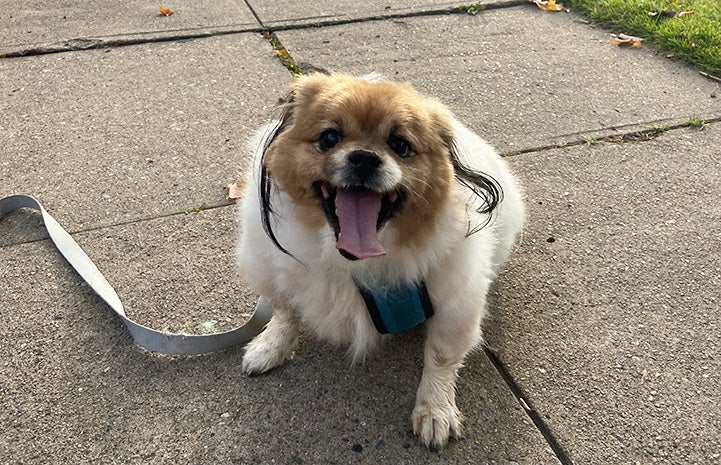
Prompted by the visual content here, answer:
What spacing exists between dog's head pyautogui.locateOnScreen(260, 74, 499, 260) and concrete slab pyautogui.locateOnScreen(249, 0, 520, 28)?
3.97 m

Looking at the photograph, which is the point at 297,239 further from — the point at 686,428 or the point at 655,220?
the point at 655,220

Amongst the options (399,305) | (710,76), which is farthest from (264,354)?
(710,76)

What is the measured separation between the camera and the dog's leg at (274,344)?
9.22 feet

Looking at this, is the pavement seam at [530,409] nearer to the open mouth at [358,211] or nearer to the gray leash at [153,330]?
the open mouth at [358,211]

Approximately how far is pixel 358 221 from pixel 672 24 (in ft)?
16.3

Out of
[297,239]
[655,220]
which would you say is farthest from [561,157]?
[297,239]

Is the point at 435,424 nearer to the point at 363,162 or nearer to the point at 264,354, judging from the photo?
the point at 264,354

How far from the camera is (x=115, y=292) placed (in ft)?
10.4

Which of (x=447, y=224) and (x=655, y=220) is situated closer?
(x=447, y=224)

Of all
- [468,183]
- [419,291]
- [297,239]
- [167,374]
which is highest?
[468,183]

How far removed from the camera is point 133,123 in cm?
458

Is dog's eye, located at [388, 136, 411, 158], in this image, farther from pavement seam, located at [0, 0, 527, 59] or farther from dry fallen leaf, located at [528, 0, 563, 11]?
dry fallen leaf, located at [528, 0, 563, 11]

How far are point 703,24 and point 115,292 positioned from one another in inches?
220

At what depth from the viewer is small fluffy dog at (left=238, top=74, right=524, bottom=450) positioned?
2.38 meters
